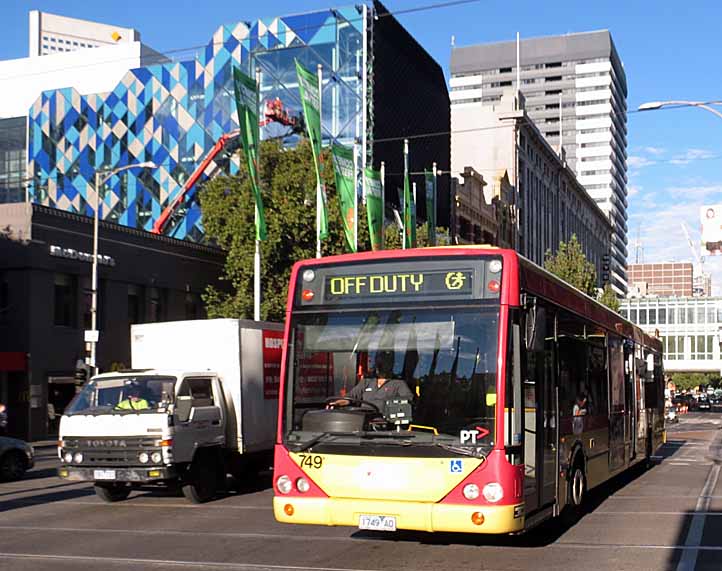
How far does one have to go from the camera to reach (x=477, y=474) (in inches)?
393

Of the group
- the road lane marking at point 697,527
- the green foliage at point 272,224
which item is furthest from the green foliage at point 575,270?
the road lane marking at point 697,527

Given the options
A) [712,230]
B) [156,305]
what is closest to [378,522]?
[712,230]

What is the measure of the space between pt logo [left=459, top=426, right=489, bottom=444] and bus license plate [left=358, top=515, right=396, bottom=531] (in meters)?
1.06

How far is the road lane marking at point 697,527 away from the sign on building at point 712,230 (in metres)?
5.80

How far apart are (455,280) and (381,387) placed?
4.40ft

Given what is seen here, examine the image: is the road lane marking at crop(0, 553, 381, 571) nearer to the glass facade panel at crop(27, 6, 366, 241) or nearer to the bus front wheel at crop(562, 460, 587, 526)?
the bus front wheel at crop(562, 460, 587, 526)

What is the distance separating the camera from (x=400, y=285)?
10.8 metres

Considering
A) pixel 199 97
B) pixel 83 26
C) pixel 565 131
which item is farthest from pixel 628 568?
pixel 565 131

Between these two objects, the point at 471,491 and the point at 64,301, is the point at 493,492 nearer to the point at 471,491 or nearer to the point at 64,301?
the point at 471,491

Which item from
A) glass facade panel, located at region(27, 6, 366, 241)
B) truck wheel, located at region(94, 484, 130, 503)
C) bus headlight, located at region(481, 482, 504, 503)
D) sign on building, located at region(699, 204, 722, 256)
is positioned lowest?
truck wheel, located at region(94, 484, 130, 503)

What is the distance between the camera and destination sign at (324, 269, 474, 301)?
1056 cm

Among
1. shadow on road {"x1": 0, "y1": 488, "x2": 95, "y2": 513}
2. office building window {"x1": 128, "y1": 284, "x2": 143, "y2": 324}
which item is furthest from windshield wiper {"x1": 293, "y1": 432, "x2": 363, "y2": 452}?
office building window {"x1": 128, "y1": 284, "x2": 143, "y2": 324}

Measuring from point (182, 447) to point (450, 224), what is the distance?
58460mm

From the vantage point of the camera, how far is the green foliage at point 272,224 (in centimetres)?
4238
